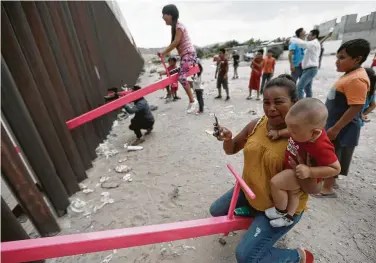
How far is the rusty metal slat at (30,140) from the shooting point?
5.90 feet

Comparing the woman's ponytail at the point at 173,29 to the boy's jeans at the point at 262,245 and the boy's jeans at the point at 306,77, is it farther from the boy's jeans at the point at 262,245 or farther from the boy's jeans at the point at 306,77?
the boy's jeans at the point at 262,245

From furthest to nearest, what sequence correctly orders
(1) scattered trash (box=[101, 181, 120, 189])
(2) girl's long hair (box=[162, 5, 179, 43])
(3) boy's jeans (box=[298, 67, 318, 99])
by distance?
(3) boy's jeans (box=[298, 67, 318, 99]) → (2) girl's long hair (box=[162, 5, 179, 43]) → (1) scattered trash (box=[101, 181, 120, 189])

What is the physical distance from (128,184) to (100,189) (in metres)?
0.36

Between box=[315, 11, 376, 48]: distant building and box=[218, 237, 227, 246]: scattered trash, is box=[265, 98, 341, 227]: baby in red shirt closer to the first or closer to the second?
box=[218, 237, 227, 246]: scattered trash

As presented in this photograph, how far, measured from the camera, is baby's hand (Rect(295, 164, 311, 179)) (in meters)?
1.16

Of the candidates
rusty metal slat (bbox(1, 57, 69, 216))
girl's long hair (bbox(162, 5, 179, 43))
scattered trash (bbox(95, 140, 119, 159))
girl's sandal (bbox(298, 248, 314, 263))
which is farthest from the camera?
girl's long hair (bbox(162, 5, 179, 43))

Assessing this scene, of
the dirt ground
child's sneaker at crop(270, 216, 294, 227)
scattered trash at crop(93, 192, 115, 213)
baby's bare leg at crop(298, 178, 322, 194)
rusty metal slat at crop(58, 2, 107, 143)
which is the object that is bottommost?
the dirt ground

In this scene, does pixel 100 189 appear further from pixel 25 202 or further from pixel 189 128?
pixel 189 128

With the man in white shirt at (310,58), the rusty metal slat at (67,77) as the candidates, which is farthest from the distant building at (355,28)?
the rusty metal slat at (67,77)

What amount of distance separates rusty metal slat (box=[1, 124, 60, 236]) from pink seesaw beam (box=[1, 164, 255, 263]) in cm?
68

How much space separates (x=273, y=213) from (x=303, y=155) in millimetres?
449

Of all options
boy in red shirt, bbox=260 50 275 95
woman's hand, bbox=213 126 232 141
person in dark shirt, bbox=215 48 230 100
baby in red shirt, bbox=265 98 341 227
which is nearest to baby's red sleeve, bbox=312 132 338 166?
baby in red shirt, bbox=265 98 341 227

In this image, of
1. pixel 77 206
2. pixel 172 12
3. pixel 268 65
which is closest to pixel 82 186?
pixel 77 206

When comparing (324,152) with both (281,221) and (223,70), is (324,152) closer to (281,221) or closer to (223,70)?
(281,221)
